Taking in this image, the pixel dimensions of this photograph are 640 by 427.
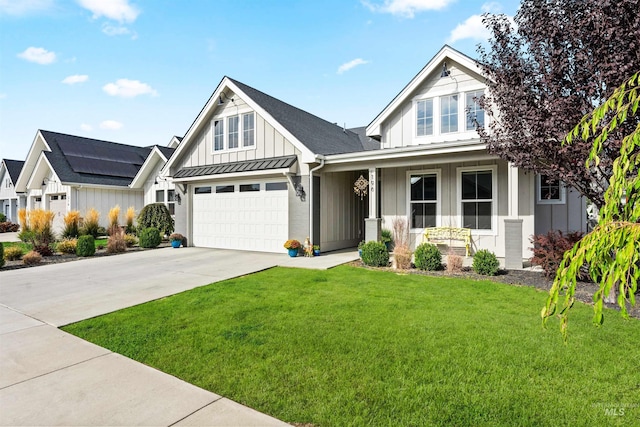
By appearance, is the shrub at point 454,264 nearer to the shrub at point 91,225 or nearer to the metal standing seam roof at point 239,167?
the metal standing seam roof at point 239,167

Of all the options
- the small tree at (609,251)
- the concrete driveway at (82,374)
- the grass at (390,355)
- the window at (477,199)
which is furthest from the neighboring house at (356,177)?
the small tree at (609,251)

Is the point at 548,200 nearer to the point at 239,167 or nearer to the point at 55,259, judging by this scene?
the point at 239,167

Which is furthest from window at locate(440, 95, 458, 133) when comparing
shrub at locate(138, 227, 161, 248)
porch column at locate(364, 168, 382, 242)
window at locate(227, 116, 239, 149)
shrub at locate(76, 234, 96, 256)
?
shrub at locate(76, 234, 96, 256)

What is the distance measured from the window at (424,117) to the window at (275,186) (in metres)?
4.86

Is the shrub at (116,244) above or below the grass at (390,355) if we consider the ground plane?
above

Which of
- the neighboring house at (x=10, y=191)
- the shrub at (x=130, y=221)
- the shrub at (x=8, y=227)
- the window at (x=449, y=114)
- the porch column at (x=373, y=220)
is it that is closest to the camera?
the porch column at (x=373, y=220)

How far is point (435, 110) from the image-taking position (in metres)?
11.1

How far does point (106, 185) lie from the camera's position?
21.5 meters

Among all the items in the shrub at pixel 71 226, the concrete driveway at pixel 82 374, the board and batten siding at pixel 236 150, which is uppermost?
the board and batten siding at pixel 236 150

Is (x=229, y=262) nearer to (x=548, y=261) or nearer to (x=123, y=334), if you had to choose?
(x=123, y=334)

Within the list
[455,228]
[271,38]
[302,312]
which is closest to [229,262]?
[302,312]

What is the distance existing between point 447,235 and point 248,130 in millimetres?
8031

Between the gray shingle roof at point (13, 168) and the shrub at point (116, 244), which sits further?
the gray shingle roof at point (13, 168)

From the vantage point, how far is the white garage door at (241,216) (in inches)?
483
